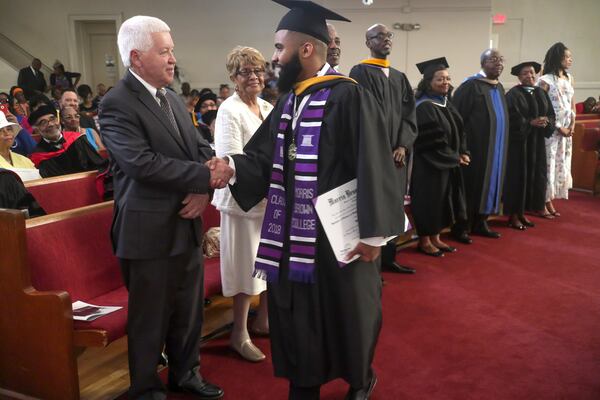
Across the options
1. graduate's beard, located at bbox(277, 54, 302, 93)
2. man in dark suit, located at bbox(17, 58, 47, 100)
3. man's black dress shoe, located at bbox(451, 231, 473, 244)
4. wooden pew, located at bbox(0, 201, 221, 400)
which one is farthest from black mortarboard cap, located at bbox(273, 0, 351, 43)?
man in dark suit, located at bbox(17, 58, 47, 100)

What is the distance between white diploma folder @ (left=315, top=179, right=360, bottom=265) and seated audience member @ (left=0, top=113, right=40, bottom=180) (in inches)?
112

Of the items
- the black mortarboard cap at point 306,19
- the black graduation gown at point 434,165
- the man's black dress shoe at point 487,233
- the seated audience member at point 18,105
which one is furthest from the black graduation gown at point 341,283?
the seated audience member at point 18,105

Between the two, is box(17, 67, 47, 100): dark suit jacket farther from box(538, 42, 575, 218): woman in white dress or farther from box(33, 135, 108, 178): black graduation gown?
box(538, 42, 575, 218): woman in white dress

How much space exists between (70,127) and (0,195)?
239cm

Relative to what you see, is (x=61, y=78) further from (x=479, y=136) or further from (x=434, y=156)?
(x=434, y=156)

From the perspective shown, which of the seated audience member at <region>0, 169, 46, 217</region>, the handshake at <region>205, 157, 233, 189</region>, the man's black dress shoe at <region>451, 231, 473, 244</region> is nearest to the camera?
the handshake at <region>205, 157, 233, 189</region>

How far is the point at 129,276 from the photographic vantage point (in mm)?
2408

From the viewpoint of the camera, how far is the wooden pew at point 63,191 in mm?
3580

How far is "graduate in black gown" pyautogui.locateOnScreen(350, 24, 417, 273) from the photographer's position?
14.0 feet

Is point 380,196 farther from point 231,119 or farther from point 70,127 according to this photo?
point 70,127

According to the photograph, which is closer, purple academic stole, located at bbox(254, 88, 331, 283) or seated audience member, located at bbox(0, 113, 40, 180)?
purple academic stole, located at bbox(254, 88, 331, 283)

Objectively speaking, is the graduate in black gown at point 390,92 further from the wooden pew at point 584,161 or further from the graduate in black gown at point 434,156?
the wooden pew at point 584,161

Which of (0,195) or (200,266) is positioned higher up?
(0,195)

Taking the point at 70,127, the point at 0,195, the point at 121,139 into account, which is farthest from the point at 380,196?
the point at 70,127
